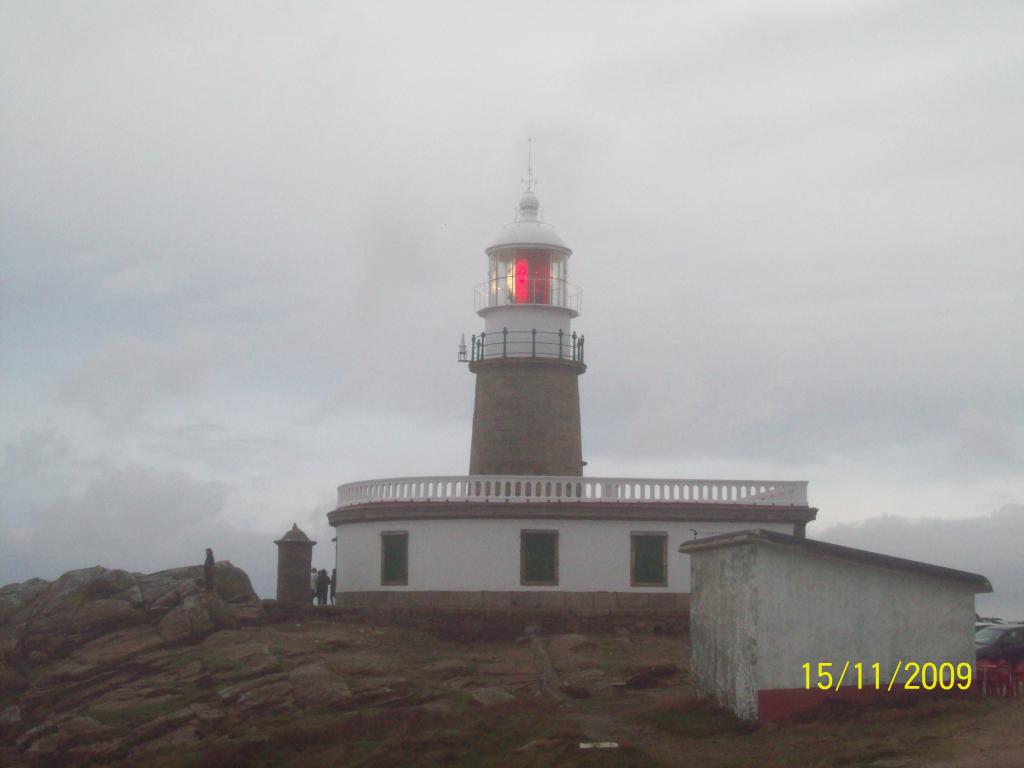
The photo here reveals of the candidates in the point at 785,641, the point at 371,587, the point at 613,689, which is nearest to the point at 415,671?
the point at 613,689

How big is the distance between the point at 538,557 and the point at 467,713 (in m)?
10.4

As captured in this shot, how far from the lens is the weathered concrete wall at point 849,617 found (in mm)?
21438

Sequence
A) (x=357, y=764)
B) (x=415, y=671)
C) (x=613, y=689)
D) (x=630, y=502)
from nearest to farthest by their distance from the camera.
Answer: (x=357, y=764), (x=613, y=689), (x=415, y=671), (x=630, y=502)

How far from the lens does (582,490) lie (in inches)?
1367

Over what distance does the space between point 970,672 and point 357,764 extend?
1047 cm

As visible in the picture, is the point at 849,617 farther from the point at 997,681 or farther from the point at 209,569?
the point at 209,569

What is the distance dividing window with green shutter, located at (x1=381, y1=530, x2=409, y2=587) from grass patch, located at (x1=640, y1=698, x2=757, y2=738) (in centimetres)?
1229

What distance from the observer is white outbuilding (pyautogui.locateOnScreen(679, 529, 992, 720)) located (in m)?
21.4

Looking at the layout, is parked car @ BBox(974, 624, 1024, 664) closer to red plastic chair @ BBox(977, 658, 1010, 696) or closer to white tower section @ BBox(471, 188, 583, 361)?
red plastic chair @ BBox(977, 658, 1010, 696)

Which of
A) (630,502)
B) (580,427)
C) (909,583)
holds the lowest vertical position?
(909,583)

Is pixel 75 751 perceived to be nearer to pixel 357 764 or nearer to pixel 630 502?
pixel 357 764

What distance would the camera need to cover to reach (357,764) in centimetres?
2073
